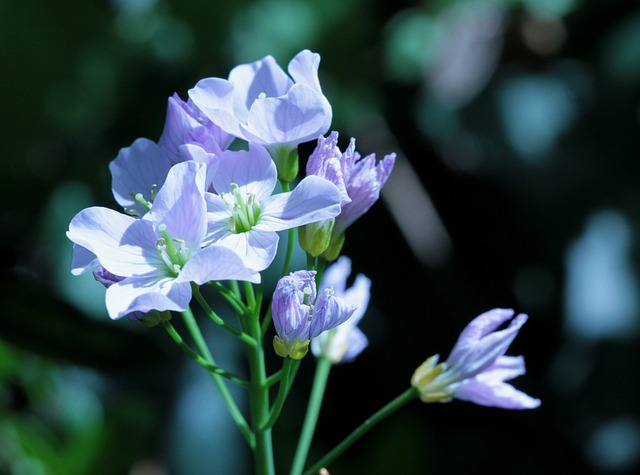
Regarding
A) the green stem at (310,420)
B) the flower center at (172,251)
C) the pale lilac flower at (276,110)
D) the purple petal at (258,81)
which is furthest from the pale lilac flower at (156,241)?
the green stem at (310,420)

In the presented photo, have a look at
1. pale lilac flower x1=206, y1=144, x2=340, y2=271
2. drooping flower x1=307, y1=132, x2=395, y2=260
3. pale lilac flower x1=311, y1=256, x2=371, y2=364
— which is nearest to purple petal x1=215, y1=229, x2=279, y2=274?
pale lilac flower x1=206, y1=144, x2=340, y2=271

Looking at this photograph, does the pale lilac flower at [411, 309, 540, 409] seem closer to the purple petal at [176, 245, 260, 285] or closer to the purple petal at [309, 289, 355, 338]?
the purple petal at [309, 289, 355, 338]

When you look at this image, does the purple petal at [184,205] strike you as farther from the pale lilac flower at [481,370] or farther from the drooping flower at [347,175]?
the pale lilac flower at [481,370]

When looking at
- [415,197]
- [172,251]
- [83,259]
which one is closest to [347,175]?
[172,251]

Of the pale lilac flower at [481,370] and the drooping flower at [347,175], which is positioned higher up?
the drooping flower at [347,175]

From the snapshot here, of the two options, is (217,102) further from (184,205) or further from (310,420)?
(310,420)

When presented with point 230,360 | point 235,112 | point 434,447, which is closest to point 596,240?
point 434,447

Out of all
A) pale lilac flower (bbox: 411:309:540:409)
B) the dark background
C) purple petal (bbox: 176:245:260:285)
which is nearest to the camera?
purple petal (bbox: 176:245:260:285)

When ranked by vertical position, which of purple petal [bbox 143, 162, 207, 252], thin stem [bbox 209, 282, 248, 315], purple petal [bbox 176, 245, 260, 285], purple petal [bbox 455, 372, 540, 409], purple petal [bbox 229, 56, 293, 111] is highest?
purple petal [bbox 229, 56, 293, 111]
